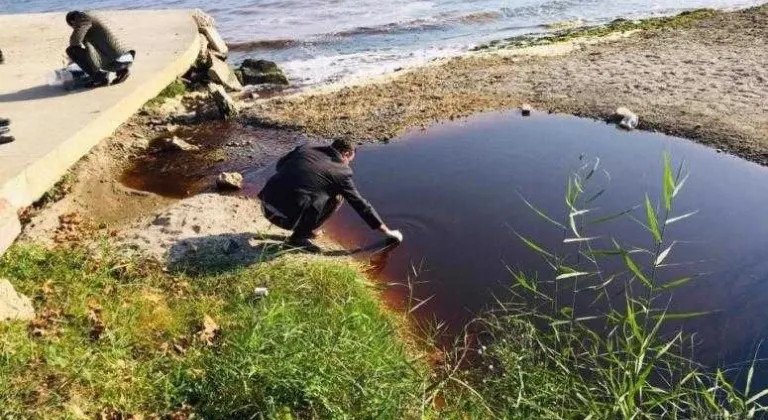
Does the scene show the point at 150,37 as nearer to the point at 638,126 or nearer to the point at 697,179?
the point at 638,126

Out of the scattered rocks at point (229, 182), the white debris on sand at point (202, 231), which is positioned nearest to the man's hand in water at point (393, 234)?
the white debris on sand at point (202, 231)

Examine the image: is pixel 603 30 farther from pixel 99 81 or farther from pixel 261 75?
pixel 99 81

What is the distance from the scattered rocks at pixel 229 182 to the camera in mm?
8133

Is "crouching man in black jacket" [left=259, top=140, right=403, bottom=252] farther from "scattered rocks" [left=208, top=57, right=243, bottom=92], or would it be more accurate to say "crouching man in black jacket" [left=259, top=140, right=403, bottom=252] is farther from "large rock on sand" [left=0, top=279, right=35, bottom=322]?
"scattered rocks" [left=208, top=57, right=243, bottom=92]

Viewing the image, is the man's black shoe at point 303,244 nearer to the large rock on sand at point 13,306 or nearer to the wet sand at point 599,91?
the large rock on sand at point 13,306

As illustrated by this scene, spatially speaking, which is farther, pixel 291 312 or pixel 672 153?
pixel 672 153

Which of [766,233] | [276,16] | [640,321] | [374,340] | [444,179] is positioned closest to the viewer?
[374,340]

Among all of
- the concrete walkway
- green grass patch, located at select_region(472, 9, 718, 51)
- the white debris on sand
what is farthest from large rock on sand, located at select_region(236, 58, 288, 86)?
the white debris on sand

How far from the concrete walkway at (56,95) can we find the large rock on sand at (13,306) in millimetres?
677

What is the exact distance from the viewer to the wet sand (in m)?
9.16

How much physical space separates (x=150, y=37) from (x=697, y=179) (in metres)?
10.5

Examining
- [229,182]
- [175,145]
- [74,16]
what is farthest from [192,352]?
[74,16]

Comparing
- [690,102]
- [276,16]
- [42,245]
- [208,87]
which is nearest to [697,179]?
[690,102]

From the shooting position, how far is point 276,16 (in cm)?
2275
